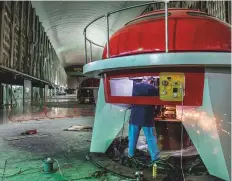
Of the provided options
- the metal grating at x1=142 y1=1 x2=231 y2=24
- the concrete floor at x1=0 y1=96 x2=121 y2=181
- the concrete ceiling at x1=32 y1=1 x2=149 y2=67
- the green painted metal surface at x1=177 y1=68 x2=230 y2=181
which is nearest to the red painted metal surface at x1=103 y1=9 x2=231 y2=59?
the green painted metal surface at x1=177 y1=68 x2=230 y2=181

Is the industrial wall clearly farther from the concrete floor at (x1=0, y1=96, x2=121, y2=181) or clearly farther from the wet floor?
the concrete floor at (x1=0, y1=96, x2=121, y2=181)

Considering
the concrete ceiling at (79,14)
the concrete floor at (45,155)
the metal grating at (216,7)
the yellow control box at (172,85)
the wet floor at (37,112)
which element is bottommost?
the concrete floor at (45,155)

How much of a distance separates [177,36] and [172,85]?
0.60 meters

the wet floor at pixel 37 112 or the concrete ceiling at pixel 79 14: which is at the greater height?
the concrete ceiling at pixel 79 14

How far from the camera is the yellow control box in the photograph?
2.72 metres

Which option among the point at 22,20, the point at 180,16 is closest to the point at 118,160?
the point at 180,16

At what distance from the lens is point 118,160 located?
347 cm

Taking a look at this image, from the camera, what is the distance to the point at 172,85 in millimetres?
2738

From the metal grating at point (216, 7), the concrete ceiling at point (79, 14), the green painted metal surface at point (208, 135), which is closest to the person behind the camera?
the green painted metal surface at point (208, 135)

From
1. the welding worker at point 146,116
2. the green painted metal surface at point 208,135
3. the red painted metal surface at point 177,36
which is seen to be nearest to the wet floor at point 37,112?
the welding worker at point 146,116

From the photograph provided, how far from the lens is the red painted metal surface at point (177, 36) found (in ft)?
9.04

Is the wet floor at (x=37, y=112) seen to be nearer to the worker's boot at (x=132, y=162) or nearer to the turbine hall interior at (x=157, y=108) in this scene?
the turbine hall interior at (x=157, y=108)

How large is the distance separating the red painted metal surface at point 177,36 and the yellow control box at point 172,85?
1.00ft

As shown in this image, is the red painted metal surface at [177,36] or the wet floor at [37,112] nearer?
the red painted metal surface at [177,36]
